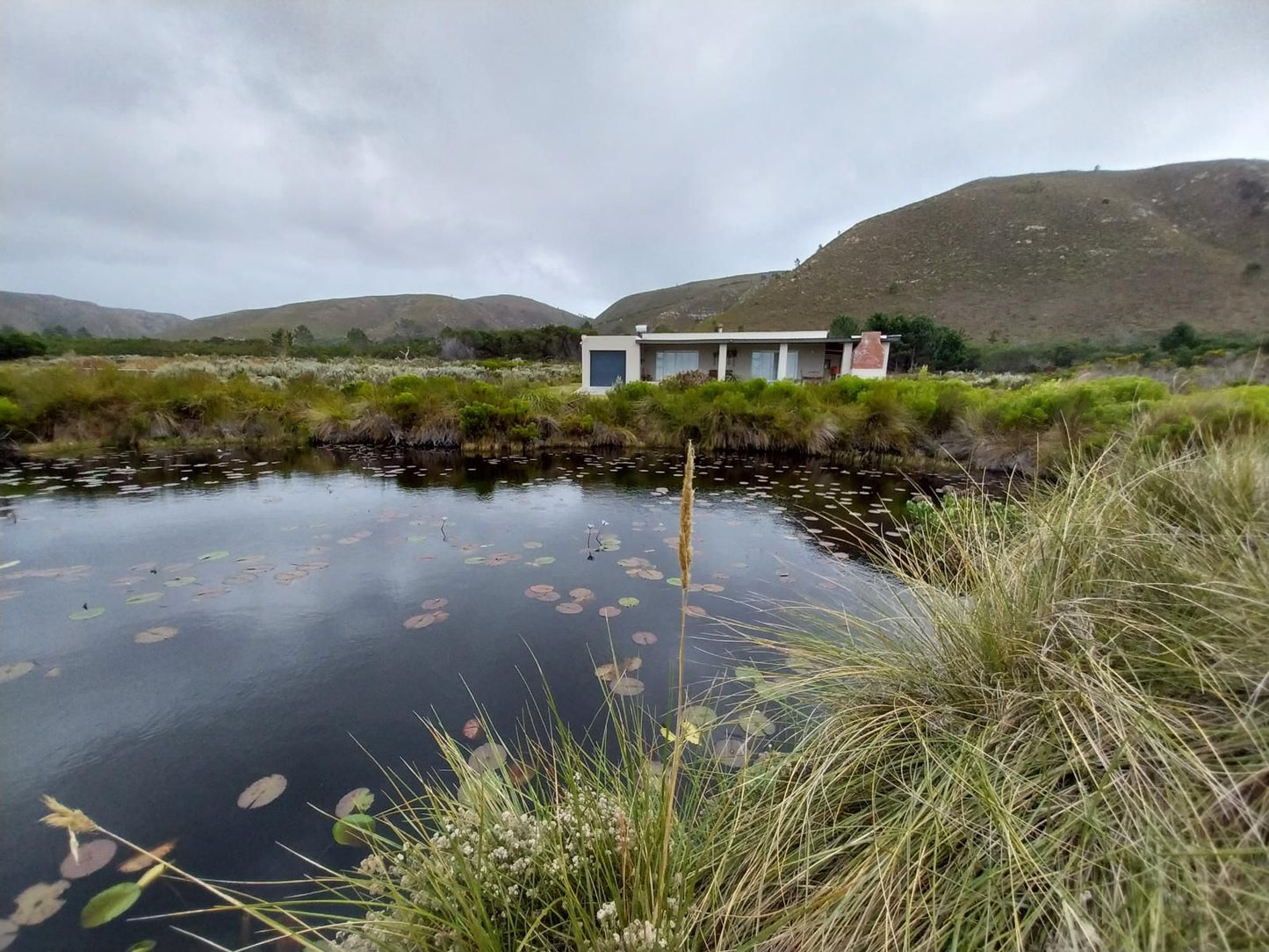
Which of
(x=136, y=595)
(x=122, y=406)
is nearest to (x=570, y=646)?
Result: (x=136, y=595)

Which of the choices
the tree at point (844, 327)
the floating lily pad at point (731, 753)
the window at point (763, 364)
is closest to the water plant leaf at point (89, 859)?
the floating lily pad at point (731, 753)

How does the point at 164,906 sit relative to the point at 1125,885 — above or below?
below

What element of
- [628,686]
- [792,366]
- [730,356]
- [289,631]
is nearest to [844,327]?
[792,366]

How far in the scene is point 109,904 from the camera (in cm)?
149

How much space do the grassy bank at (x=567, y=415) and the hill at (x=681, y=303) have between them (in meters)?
45.0

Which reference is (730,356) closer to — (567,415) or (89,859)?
(567,415)

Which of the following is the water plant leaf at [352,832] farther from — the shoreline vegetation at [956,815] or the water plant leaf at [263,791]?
the water plant leaf at [263,791]

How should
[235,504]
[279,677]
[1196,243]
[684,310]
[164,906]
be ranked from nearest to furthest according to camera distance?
[164,906] → [279,677] → [235,504] → [1196,243] → [684,310]

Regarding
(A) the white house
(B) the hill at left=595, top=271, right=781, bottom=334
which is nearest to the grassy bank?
(A) the white house

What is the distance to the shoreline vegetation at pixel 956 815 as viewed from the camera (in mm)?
885

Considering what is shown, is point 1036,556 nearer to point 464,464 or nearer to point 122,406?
point 464,464

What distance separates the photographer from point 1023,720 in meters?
1.33

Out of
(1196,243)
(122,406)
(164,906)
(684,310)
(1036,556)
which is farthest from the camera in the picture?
(684,310)

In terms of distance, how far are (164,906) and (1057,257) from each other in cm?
5091
